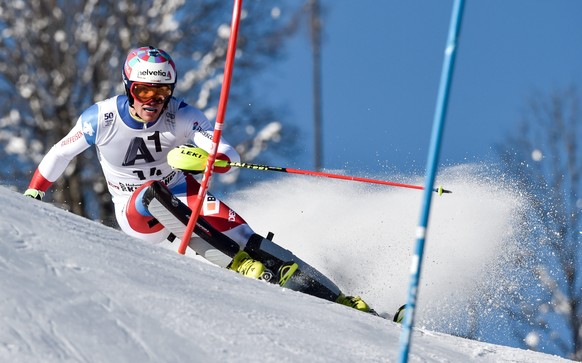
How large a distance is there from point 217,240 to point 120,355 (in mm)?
2807

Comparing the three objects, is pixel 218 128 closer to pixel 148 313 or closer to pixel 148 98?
pixel 148 98

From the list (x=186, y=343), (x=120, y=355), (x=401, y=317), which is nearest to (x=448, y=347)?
(x=401, y=317)

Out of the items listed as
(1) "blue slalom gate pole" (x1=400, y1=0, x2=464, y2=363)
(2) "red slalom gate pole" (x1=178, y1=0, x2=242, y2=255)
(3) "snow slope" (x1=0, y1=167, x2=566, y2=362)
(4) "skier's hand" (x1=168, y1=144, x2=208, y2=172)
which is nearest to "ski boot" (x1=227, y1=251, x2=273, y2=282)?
(2) "red slalom gate pole" (x1=178, y1=0, x2=242, y2=255)

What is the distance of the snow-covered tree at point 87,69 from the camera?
16672mm

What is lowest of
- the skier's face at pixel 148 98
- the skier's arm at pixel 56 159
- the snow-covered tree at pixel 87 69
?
the skier's arm at pixel 56 159

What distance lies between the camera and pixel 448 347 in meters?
5.15

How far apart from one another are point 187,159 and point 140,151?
680 mm

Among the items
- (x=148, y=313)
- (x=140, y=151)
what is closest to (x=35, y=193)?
(x=140, y=151)

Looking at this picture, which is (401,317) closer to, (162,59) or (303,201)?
(162,59)

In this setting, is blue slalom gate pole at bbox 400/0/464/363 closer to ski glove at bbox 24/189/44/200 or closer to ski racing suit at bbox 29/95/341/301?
ski racing suit at bbox 29/95/341/301

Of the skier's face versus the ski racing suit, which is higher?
the skier's face

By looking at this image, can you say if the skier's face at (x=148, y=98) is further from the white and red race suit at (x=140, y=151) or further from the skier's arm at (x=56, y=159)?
the skier's arm at (x=56, y=159)

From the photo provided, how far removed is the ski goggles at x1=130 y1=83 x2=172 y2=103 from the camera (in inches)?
256

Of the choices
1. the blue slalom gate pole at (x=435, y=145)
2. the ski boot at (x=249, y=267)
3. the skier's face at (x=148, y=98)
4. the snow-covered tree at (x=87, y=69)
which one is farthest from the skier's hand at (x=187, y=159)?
the snow-covered tree at (x=87, y=69)
